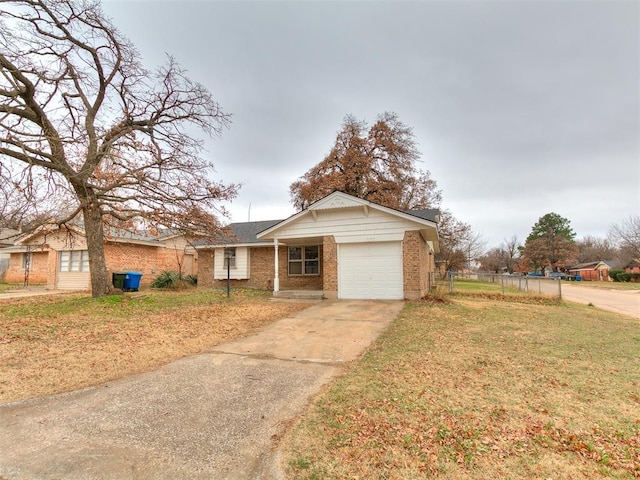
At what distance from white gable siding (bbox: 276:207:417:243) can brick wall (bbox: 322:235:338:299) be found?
1.18ft

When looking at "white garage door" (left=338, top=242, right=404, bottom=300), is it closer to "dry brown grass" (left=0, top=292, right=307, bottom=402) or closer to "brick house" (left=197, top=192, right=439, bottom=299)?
"brick house" (left=197, top=192, right=439, bottom=299)

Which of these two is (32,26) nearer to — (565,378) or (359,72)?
(359,72)

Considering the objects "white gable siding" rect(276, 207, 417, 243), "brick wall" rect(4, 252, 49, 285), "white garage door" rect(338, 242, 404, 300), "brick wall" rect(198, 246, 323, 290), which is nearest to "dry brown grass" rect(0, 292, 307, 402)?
"white garage door" rect(338, 242, 404, 300)

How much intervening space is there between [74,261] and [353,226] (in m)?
17.5

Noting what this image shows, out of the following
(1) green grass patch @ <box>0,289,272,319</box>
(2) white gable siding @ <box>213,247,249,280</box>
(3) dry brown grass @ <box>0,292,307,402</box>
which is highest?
(2) white gable siding @ <box>213,247,249,280</box>

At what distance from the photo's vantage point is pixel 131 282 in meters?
17.3

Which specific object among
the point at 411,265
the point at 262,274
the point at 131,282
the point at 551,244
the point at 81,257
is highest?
the point at 551,244

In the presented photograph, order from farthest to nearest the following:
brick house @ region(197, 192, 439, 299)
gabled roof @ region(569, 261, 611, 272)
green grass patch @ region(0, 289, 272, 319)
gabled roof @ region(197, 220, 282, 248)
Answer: gabled roof @ region(569, 261, 611, 272) < gabled roof @ region(197, 220, 282, 248) < brick house @ region(197, 192, 439, 299) < green grass patch @ region(0, 289, 272, 319)

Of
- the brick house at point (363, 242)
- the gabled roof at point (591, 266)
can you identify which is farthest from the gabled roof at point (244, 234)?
the gabled roof at point (591, 266)

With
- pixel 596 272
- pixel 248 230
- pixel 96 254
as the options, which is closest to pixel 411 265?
pixel 248 230

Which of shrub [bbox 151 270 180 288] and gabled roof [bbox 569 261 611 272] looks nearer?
shrub [bbox 151 270 180 288]

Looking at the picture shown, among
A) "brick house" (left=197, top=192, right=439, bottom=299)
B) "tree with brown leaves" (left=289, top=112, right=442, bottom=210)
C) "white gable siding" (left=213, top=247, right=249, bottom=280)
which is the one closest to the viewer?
"brick house" (left=197, top=192, right=439, bottom=299)

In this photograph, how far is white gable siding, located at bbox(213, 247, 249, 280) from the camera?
1861cm

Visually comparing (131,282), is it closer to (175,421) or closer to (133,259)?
(133,259)
